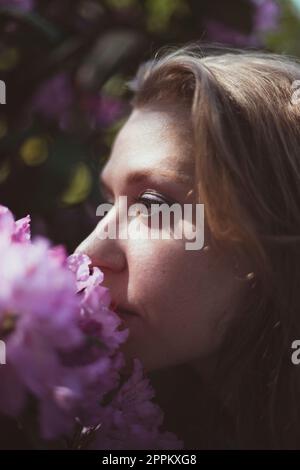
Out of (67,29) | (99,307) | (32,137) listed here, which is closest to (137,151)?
(99,307)

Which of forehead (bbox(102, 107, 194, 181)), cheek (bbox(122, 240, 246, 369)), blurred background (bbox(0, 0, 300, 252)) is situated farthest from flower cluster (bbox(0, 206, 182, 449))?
blurred background (bbox(0, 0, 300, 252))

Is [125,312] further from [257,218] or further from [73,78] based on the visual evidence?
[73,78]

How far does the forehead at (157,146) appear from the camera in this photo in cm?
118

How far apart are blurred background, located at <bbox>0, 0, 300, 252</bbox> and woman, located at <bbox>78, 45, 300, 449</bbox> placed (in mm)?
584

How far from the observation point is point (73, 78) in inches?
80.9

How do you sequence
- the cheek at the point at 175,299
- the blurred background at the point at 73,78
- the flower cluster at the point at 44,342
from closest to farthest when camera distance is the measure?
Answer: the flower cluster at the point at 44,342 → the cheek at the point at 175,299 → the blurred background at the point at 73,78

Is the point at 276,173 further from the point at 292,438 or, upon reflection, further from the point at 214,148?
the point at 292,438

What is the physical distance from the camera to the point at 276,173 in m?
1.20

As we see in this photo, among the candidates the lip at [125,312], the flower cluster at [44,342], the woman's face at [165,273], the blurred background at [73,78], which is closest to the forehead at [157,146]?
the woman's face at [165,273]

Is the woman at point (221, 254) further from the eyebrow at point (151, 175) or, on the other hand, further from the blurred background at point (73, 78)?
the blurred background at point (73, 78)

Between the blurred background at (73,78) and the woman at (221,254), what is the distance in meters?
0.58

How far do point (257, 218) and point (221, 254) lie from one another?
0.08 metres

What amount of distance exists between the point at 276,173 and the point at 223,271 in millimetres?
191

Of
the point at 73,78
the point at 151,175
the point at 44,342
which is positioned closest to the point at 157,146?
the point at 151,175
